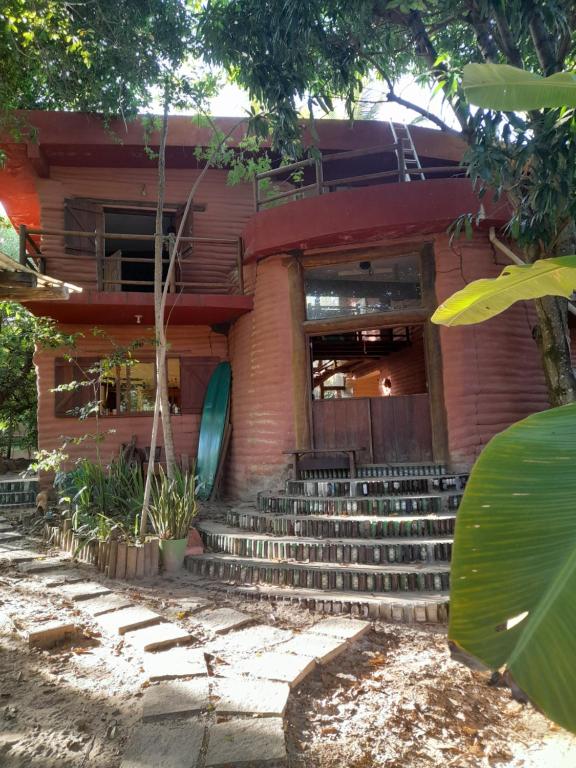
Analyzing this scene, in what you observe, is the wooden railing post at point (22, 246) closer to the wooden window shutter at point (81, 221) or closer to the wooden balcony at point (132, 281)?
the wooden balcony at point (132, 281)

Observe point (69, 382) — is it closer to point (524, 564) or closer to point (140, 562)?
point (140, 562)

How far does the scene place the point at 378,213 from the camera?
7.12 m

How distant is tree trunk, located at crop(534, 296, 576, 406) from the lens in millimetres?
6004

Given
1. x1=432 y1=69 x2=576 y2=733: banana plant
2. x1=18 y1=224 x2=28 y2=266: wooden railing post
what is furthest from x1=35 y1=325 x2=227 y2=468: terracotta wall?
x1=432 y1=69 x2=576 y2=733: banana plant

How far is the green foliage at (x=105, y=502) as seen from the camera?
18.5ft

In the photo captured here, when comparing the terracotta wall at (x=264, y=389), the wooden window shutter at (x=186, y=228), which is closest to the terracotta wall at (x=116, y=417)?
the terracotta wall at (x=264, y=389)

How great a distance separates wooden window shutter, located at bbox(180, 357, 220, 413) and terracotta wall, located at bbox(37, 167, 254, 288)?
1.56m

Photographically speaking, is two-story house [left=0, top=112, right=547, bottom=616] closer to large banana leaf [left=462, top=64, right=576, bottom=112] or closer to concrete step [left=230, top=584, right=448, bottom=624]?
concrete step [left=230, top=584, right=448, bottom=624]

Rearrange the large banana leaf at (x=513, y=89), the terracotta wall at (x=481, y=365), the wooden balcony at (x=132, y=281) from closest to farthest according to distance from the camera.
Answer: the large banana leaf at (x=513, y=89) < the terracotta wall at (x=481, y=365) < the wooden balcony at (x=132, y=281)

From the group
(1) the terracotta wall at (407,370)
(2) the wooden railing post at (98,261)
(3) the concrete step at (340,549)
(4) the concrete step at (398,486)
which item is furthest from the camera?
(1) the terracotta wall at (407,370)

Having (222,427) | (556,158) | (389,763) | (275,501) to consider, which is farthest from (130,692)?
(222,427)

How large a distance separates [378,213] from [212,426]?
438cm

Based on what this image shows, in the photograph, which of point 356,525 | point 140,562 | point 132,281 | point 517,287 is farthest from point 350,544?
point 132,281

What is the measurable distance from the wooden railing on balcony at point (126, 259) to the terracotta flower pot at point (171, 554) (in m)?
3.97
